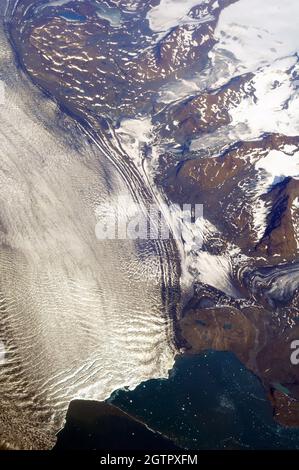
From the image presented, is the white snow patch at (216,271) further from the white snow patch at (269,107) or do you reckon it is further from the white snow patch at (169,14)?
the white snow patch at (169,14)

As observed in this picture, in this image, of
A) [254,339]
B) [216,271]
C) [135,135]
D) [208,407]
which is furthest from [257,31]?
[208,407]

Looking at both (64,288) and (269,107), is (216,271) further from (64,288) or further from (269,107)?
(269,107)

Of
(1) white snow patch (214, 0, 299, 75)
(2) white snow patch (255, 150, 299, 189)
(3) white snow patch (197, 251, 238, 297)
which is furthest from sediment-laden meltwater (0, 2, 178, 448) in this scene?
(1) white snow patch (214, 0, 299, 75)

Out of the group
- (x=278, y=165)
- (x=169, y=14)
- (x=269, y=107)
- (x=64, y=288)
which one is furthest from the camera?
(x=169, y=14)

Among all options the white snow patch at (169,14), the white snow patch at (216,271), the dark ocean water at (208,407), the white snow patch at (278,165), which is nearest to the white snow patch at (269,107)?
the white snow patch at (278,165)

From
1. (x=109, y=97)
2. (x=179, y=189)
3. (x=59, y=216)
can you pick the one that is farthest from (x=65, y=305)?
(x=109, y=97)

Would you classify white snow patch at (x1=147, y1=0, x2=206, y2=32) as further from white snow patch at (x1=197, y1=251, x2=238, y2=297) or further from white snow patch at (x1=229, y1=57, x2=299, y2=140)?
white snow patch at (x1=197, y1=251, x2=238, y2=297)
